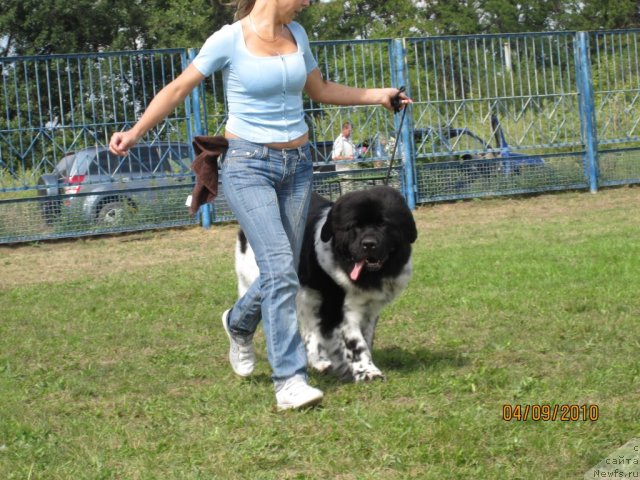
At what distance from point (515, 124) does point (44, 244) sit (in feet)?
24.0

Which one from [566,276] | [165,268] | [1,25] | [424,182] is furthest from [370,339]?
[1,25]

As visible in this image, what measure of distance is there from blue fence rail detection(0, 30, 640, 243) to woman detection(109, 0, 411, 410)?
8.75m

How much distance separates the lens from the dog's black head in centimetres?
507

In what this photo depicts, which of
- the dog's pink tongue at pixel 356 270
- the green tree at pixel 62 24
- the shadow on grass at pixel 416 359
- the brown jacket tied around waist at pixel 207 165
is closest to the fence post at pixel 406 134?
the shadow on grass at pixel 416 359

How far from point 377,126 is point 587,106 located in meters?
3.57

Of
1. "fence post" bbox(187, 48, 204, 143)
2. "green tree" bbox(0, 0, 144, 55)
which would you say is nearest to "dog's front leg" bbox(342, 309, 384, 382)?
"fence post" bbox(187, 48, 204, 143)

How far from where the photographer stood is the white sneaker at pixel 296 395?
4.45 metres

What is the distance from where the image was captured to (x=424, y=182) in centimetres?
1566

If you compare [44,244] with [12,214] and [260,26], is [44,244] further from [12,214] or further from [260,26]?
[260,26]

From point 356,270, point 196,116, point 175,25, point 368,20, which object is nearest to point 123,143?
point 356,270

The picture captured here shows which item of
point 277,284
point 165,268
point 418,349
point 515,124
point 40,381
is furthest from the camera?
point 515,124

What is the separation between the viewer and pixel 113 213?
14.1 metres
